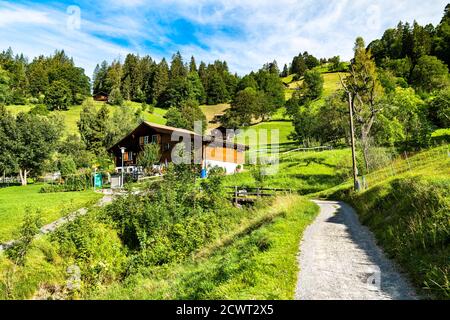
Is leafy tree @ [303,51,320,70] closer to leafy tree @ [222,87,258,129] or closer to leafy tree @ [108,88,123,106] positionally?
leafy tree @ [222,87,258,129]

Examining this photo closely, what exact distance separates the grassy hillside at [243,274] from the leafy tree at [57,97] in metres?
102

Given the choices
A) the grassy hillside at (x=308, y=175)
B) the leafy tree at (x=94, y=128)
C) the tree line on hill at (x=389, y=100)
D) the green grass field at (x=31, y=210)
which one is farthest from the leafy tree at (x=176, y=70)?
the green grass field at (x=31, y=210)

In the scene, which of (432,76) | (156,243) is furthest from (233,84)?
(156,243)

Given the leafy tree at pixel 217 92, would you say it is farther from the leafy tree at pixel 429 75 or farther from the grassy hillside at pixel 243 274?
the grassy hillside at pixel 243 274

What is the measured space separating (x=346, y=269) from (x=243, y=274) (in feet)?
9.33

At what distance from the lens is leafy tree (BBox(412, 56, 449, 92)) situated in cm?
7799

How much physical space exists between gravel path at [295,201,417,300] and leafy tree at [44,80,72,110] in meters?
106

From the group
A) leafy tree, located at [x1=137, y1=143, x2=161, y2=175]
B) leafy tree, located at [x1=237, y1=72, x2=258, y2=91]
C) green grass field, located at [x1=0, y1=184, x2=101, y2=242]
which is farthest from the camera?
leafy tree, located at [x1=237, y1=72, x2=258, y2=91]

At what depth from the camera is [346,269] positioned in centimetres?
870

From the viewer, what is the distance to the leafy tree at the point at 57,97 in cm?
10094

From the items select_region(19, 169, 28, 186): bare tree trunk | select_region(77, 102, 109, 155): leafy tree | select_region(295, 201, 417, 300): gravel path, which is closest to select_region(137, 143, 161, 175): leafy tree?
select_region(19, 169, 28, 186): bare tree trunk

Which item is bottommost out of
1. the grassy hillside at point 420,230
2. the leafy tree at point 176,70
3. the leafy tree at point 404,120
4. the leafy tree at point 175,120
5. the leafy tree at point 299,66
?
the grassy hillside at point 420,230
